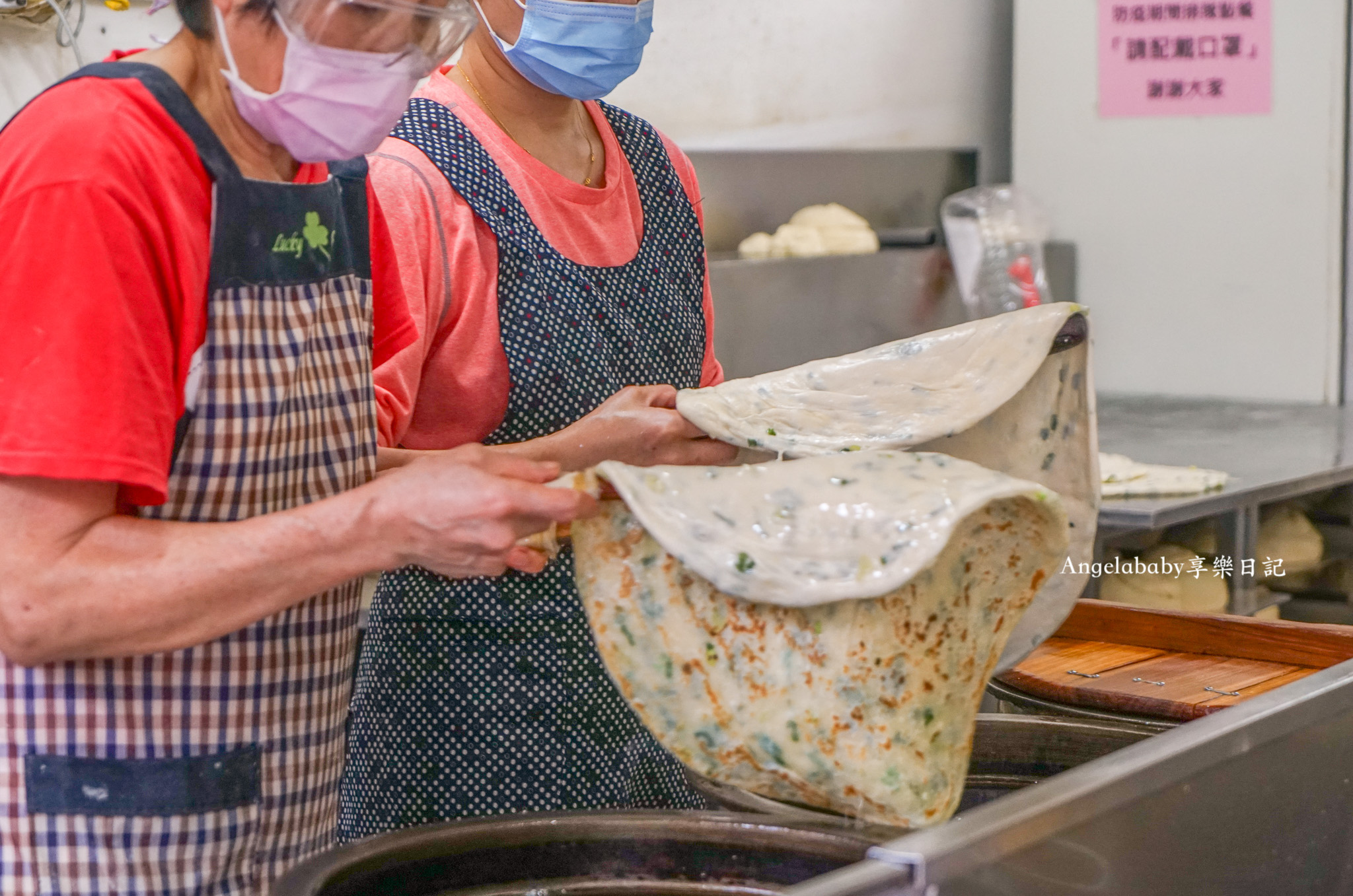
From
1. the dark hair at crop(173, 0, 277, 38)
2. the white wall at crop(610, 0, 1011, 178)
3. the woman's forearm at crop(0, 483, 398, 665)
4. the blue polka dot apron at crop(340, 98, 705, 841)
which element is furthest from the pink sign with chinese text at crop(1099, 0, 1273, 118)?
the woman's forearm at crop(0, 483, 398, 665)

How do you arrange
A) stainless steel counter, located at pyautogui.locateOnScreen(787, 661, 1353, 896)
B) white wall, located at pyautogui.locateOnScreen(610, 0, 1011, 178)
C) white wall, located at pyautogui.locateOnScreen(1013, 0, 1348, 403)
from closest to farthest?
stainless steel counter, located at pyautogui.locateOnScreen(787, 661, 1353, 896) → white wall, located at pyautogui.locateOnScreen(610, 0, 1011, 178) → white wall, located at pyautogui.locateOnScreen(1013, 0, 1348, 403)

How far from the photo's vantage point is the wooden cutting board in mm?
1605

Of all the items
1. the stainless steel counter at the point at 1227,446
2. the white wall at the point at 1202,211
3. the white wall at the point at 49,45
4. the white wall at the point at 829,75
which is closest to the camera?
the white wall at the point at 49,45

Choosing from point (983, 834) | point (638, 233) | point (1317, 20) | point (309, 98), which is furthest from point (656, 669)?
point (1317, 20)

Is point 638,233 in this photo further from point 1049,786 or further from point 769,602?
point 1049,786

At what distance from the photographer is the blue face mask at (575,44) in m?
1.63

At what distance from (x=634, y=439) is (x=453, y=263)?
1.12 ft

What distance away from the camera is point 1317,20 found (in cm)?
396

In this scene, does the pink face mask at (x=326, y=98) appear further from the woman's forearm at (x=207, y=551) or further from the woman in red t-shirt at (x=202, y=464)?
the woman's forearm at (x=207, y=551)

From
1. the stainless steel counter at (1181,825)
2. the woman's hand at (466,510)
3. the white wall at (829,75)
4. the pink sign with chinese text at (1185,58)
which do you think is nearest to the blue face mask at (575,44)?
the woman's hand at (466,510)

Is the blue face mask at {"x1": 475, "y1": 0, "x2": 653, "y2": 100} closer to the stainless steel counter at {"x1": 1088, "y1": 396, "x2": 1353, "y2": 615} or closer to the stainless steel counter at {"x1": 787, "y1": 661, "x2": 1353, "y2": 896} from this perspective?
the stainless steel counter at {"x1": 787, "y1": 661, "x2": 1353, "y2": 896}

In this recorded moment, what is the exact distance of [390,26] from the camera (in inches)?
45.7

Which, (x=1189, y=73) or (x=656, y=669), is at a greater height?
(x=1189, y=73)

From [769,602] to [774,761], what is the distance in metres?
0.16
